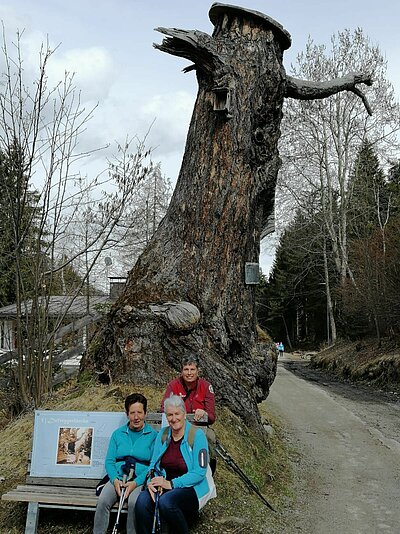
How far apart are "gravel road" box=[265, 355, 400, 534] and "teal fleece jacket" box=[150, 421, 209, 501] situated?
4.32ft

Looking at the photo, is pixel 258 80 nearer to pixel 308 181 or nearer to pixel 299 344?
pixel 308 181

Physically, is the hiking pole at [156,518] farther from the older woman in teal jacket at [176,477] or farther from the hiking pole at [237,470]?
the hiking pole at [237,470]

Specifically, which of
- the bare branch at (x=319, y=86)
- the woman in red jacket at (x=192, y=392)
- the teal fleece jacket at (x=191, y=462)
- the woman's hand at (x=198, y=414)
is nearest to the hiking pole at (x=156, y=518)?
the teal fleece jacket at (x=191, y=462)

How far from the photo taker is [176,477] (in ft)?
14.4

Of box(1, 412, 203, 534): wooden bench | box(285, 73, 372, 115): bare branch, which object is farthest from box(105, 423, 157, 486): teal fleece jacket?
box(285, 73, 372, 115): bare branch

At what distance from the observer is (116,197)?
9.08 metres

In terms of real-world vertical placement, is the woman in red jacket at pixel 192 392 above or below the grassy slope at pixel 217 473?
above

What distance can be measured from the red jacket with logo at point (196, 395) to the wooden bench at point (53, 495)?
1.00 m

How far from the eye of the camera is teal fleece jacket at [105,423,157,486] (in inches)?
179

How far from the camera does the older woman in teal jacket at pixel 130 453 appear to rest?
4375 millimetres

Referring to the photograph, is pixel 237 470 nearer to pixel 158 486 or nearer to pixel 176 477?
pixel 176 477

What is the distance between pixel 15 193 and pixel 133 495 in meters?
4.15

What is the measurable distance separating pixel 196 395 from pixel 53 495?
1.59 metres

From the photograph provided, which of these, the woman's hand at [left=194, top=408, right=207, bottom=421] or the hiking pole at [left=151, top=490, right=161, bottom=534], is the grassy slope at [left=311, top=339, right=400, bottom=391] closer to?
the woman's hand at [left=194, top=408, right=207, bottom=421]
